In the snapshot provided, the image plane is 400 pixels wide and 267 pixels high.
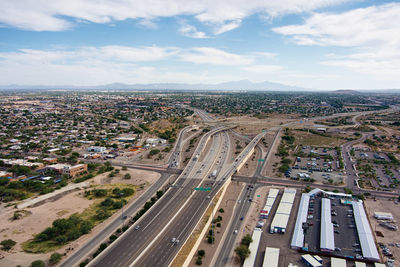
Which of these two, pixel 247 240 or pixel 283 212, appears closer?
pixel 247 240

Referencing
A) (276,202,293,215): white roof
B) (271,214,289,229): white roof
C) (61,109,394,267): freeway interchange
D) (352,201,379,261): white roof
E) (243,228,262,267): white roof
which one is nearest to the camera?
(243,228,262,267): white roof

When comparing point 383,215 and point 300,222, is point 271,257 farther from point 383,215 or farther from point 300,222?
point 383,215

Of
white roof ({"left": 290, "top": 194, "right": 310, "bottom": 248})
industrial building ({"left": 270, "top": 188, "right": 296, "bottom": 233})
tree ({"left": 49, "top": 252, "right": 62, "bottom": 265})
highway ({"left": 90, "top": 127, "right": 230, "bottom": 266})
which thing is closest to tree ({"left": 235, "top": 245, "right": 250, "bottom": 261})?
white roof ({"left": 290, "top": 194, "right": 310, "bottom": 248})

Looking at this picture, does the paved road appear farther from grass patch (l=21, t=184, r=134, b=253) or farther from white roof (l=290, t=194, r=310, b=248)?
white roof (l=290, t=194, r=310, b=248)

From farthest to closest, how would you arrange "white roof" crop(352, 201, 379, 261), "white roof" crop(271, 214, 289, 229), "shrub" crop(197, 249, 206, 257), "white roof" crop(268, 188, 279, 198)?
1. "white roof" crop(268, 188, 279, 198)
2. "white roof" crop(271, 214, 289, 229)
3. "shrub" crop(197, 249, 206, 257)
4. "white roof" crop(352, 201, 379, 261)

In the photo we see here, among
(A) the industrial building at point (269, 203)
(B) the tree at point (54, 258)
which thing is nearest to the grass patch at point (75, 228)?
Result: (B) the tree at point (54, 258)

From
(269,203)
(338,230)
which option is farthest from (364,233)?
(269,203)

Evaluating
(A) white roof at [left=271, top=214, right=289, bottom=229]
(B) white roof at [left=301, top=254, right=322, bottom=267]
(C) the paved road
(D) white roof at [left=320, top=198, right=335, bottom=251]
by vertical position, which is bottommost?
(C) the paved road
